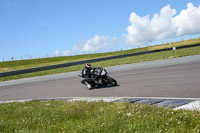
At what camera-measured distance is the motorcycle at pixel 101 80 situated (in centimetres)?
1110

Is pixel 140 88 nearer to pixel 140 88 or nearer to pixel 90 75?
pixel 140 88

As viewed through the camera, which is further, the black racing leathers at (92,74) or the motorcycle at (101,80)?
the black racing leathers at (92,74)

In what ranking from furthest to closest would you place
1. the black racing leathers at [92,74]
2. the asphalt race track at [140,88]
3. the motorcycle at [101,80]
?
the black racing leathers at [92,74] < the motorcycle at [101,80] < the asphalt race track at [140,88]

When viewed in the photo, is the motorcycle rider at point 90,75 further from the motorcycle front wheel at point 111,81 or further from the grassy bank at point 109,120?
the grassy bank at point 109,120

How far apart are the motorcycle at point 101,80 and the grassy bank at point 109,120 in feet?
15.1

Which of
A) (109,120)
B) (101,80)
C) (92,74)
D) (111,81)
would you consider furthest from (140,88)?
(109,120)

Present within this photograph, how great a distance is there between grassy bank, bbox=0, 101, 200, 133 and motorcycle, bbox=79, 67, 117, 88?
15.1ft

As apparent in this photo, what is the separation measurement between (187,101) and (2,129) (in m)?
4.63

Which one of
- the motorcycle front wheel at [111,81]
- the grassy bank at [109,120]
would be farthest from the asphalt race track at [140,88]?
the grassy bank at [109,120]

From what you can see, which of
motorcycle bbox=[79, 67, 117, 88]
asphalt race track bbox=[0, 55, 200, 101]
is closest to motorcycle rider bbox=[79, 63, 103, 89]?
motorcycle bbox=[79, 67, 117, 88]

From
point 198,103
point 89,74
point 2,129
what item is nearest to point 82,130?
point 2,129

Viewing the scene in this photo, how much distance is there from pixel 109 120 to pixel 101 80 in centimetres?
651

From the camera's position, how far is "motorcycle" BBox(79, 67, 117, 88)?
437 inches

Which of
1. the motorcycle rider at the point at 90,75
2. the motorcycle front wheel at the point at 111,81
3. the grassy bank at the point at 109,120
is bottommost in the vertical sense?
the grassy bank at the point at 109,120
